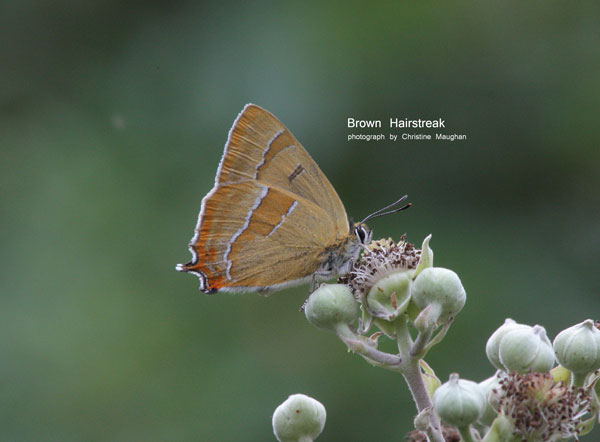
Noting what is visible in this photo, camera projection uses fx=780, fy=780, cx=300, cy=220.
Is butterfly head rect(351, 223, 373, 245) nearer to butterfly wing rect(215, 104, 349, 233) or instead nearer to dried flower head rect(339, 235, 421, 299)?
butterfly wing rect(215, 104, 349, 233)

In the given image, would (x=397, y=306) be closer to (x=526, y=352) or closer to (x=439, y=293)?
(x=439, y=293)

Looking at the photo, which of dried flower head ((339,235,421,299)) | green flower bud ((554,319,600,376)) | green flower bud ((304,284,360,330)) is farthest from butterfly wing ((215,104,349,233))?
green flower bud ((554,319,600,376))

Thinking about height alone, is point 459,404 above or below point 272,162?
below

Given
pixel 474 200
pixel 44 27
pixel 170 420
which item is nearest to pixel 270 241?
pixel 170 420

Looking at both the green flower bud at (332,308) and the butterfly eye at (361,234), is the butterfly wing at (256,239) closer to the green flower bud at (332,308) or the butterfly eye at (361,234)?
the butterfly eye at (361,234)

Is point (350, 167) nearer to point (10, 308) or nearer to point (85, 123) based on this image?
point (85, 123)

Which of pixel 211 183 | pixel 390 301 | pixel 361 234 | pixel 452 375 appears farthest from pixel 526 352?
pixel 211 183
